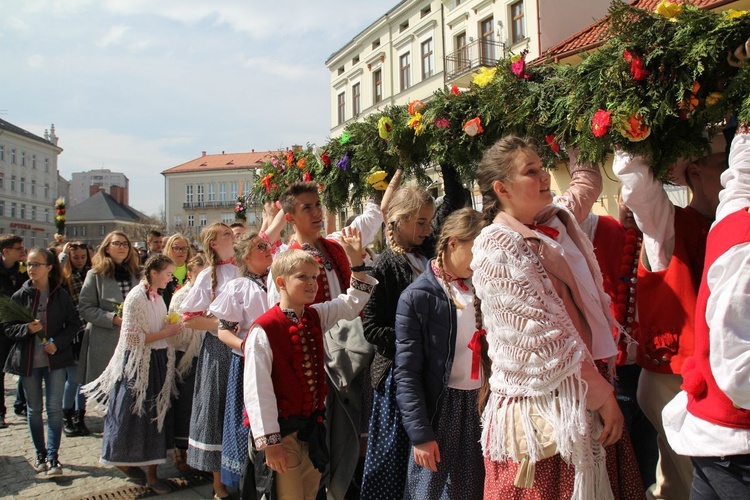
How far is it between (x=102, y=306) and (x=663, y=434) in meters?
5.53

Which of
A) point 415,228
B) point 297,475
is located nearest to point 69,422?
point 297,475

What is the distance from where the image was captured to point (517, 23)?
21.6m

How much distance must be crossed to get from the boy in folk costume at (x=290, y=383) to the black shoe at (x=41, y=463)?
3109mm

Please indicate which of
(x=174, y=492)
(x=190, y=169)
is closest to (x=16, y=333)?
(x=174, y=492)

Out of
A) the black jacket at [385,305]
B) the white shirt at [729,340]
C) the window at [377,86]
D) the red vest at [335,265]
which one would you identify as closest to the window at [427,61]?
the window at [377,86]

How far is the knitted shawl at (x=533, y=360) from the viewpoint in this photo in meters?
1.88

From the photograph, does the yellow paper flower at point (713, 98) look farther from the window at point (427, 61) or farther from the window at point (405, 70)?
the window at point (405, 70)

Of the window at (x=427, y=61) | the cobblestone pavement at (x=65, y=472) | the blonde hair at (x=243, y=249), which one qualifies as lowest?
the cobblestone pavement at (x=65, y=472)

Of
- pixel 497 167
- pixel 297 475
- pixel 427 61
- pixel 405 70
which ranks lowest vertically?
pixel 297 475

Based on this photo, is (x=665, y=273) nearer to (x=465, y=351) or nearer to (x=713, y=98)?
(x=713, y=98)

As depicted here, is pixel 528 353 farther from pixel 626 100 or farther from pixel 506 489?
pixel 626 100

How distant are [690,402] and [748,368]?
1.18ft

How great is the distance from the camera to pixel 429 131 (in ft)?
13.2

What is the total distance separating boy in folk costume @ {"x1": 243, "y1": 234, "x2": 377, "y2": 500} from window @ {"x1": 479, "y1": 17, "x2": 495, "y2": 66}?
2081 centimetres
